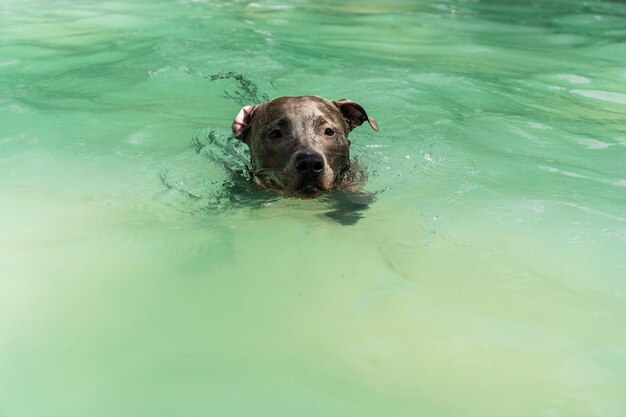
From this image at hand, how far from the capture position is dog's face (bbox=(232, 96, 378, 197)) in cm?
511

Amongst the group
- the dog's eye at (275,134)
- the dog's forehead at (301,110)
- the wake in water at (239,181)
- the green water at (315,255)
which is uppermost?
the dog's forehead at (301,110)

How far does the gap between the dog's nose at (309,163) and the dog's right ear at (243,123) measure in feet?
4.38

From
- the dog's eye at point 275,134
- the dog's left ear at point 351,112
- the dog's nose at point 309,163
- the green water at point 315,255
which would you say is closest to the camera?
the green water at point 315,255

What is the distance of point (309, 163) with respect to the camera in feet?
16.4

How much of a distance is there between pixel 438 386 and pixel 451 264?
120 cm

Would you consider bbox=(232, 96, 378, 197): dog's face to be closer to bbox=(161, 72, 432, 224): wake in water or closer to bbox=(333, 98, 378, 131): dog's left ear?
bbox=(333, 98, 378, 131): dog's left ear

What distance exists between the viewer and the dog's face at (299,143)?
5.11 metres

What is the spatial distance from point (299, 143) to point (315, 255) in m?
1.49

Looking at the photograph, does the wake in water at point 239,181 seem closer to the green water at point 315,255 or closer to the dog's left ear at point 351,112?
the green water at point 315,255

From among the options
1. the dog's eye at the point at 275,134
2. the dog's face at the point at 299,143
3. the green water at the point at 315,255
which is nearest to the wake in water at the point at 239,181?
the green water at the point at 315,255

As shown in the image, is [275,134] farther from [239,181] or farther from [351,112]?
[351,112]

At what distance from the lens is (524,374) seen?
3.01 meters

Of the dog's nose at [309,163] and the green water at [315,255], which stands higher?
the dog's nose at [309,163]

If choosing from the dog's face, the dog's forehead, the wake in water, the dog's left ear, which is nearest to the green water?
the wake in water
